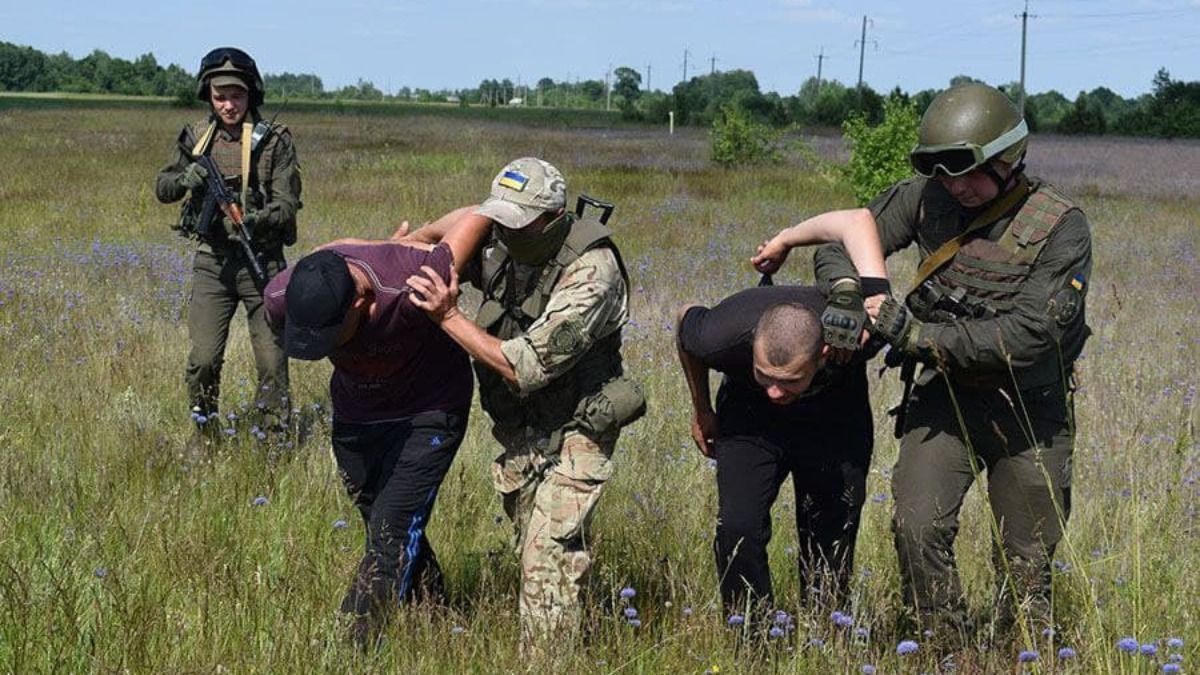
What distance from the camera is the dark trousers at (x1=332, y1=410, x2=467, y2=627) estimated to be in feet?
11.8

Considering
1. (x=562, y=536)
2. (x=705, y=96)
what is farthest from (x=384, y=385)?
(x=705, y=96)

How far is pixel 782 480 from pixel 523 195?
1182 mm

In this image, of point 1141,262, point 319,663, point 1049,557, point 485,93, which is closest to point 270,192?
point 319,663

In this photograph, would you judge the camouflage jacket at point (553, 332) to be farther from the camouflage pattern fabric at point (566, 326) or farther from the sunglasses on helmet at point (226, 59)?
the sunglasses on helmet at point (226, 59)

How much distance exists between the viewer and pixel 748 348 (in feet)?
12.3

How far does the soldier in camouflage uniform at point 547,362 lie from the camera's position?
3.62 meters

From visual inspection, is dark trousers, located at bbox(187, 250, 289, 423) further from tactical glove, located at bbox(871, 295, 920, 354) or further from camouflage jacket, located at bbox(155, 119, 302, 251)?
tactical glove, located at bbox(871, 295, 920, 354)

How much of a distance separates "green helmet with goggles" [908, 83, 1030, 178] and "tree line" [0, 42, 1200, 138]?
3229 millimetres

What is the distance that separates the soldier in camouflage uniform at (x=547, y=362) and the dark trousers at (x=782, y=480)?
13.3 inches

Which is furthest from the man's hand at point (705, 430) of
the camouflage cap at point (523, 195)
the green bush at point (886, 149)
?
the green bush at point (886, 149)

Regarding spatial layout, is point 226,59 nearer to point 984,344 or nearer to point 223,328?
point 223,328

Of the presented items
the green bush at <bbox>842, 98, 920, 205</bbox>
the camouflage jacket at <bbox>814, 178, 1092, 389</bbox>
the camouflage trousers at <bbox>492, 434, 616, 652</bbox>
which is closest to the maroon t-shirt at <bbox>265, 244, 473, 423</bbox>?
the camouflage trousers at <bbox>492, 434, 616, 652</bbox>

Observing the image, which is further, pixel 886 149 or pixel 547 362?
pixel 886 149

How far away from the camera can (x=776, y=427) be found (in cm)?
390
